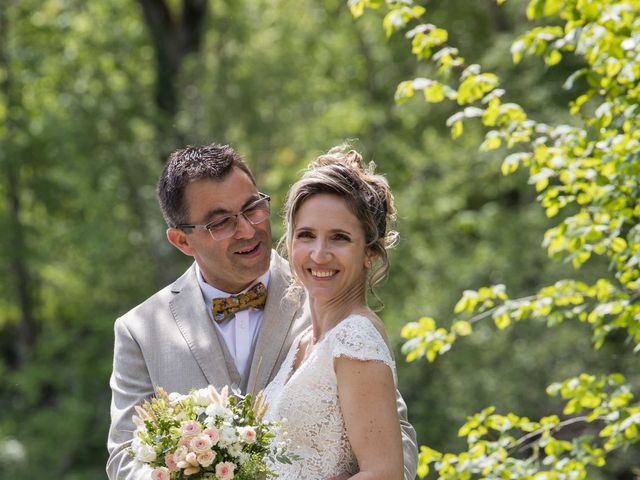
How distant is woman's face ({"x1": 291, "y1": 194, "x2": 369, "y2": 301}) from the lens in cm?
341

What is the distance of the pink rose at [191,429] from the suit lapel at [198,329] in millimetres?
642

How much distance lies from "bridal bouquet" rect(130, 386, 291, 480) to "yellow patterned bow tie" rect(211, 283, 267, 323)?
71cm

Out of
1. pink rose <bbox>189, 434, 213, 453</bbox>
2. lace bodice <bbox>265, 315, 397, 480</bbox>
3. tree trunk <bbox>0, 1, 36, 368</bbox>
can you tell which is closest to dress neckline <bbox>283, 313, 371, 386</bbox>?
lace bodice <bbox>265, 315, 397, 480</bbox>

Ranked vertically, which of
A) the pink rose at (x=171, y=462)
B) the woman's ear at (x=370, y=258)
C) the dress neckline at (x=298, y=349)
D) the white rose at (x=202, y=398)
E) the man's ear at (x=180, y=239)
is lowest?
the pink rose at (x=171, y=462)

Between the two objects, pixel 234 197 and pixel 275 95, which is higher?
pixel 275 95

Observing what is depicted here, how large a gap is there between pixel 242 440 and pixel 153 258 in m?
11.2

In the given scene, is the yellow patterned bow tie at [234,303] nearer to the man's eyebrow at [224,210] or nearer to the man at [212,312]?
the man at [212,312]

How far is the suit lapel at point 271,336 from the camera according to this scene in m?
3.84

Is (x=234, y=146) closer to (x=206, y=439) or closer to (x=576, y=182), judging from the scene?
(x=576, y=182)

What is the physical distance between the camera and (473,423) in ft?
16.9

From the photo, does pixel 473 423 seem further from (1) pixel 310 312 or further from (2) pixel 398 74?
(2) pixel 398 74

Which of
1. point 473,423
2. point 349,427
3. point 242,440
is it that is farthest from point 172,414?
point 473,423

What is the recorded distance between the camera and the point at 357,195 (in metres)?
3.46

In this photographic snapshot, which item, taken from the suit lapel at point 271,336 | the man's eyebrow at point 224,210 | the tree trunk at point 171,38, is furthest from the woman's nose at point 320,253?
the tree trunk at point 171,38
